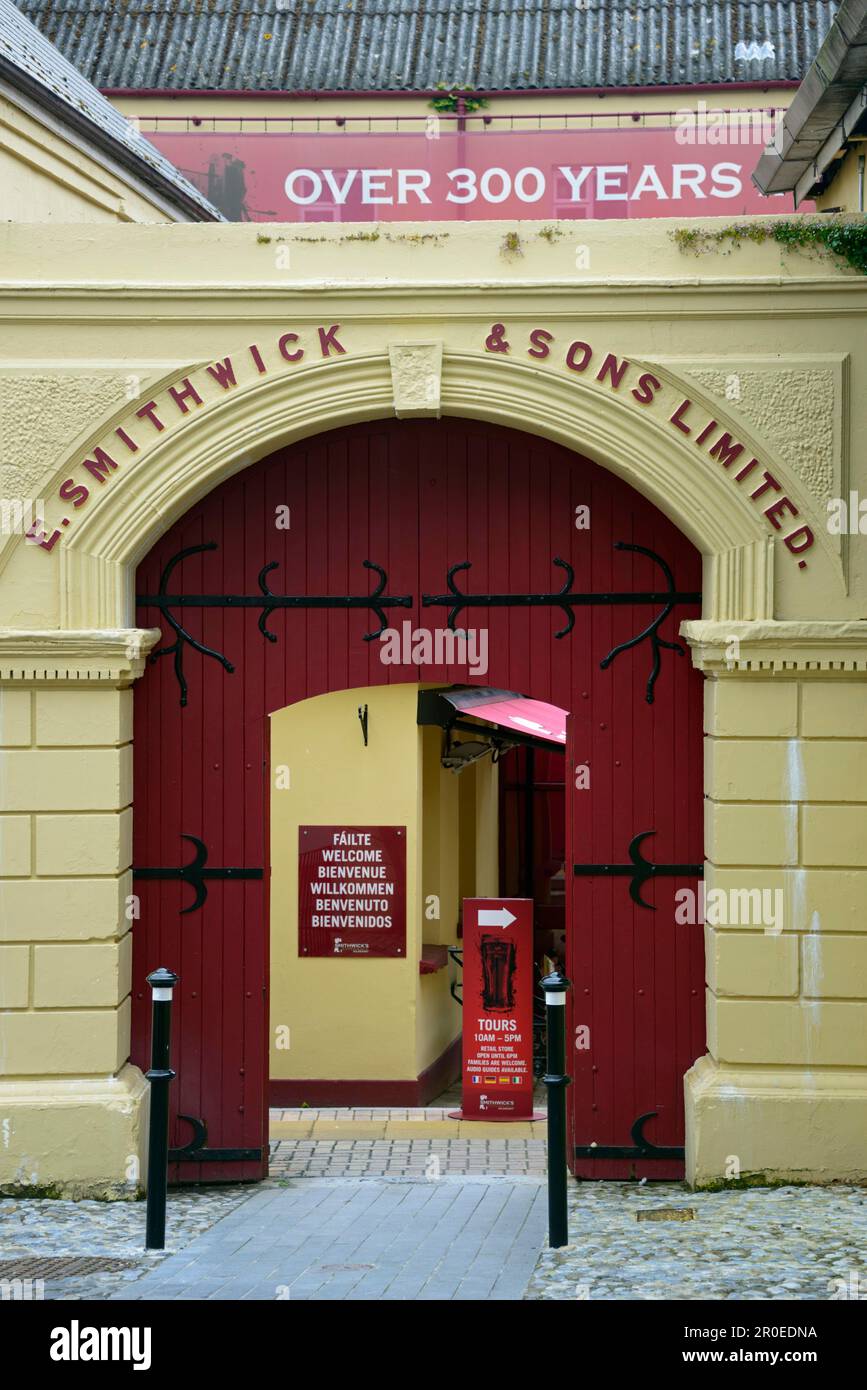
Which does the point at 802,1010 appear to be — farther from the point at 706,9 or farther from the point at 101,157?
the point at 706,9

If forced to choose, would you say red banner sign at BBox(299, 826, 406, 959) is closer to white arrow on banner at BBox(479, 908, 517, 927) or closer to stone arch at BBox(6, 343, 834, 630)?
white arrow on banner at BBox(479, 908, 517, 927)

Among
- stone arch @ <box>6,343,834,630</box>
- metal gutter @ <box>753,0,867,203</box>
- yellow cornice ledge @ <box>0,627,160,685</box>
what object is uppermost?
metal gutter @ <box>753,0,867,203</box>

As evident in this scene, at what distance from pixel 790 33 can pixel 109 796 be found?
14089 millimetres

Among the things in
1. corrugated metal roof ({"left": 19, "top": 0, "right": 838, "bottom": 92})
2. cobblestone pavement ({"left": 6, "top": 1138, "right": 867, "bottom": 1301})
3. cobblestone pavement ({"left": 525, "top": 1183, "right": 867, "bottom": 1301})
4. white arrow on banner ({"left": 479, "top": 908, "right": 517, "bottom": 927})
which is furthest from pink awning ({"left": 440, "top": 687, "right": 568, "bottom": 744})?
corrugated metal roof ({"left": 19, "top": 0, "right": 838, "bottom": 92})

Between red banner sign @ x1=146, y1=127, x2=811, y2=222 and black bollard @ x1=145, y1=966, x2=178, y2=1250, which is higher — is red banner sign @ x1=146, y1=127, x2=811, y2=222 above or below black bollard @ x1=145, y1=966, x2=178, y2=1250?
above

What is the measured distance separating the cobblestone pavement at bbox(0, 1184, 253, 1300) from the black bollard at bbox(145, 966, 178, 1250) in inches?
4.4

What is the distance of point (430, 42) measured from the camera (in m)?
19.1

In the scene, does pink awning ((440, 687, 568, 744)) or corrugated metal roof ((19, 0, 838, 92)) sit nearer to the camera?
pink awning ((440, 687, 568, 744))

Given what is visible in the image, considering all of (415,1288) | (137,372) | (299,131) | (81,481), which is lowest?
(415,1288)

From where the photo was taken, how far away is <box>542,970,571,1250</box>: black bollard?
268 inches

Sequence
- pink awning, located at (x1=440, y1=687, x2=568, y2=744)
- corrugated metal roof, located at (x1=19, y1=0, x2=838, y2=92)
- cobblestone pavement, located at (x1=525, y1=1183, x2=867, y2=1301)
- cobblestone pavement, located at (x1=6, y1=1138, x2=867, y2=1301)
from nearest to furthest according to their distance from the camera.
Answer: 1. cobblestone pavement, located at (x1=525, y1=1183, x2=867, y2=1301)
2. cobblestone pavement, located at (x1=6, y1=1138, x2=867, y2=1301)
3. pink awning, located at (x1=440, y1=687, x2=568, y2=744)
4. corrugated metal roof, located at (x1=19, y1=0, x2=838, y2=92)

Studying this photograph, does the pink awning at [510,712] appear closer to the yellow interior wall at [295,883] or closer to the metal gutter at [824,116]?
the yellow interior wall at [295,883]

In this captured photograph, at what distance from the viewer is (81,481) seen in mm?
8078

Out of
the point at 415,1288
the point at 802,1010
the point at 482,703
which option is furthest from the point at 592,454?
the point at 482,703
